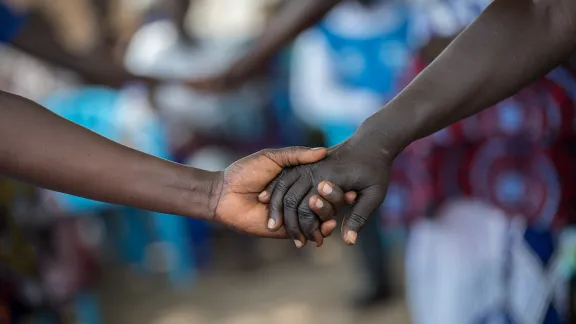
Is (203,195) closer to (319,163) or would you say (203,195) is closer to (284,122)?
(319,163)

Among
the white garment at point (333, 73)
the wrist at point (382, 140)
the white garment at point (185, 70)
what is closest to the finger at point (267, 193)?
the wrist at point (382, 140)

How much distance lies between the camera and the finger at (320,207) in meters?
1.43

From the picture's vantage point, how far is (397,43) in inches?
120

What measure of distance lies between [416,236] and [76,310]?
1.88 m

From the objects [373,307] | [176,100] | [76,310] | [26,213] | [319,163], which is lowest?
[373,307]

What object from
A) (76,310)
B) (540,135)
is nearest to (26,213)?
(76,310)

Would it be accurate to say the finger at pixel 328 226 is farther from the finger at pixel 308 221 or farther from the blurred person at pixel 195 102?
the blurred person at pixel 195 102

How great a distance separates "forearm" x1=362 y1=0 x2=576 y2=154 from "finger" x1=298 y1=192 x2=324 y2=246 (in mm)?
208

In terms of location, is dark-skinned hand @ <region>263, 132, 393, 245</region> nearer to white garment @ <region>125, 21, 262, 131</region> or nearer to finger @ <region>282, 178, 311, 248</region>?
finger @ <region>282, 178, 311, 248</region>

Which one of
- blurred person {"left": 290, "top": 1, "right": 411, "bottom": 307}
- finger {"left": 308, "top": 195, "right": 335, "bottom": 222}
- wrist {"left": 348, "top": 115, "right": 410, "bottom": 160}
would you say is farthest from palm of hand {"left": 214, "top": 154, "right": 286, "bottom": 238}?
blurred person {"left": 290, "top": 1, "right": 411, "bottom": 307}

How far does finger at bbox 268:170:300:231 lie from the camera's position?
1459 millimetres

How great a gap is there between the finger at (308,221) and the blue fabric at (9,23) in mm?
1619

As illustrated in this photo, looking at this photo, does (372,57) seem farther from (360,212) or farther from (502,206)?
(360,212)

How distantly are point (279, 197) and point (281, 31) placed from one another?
4.51 feet
